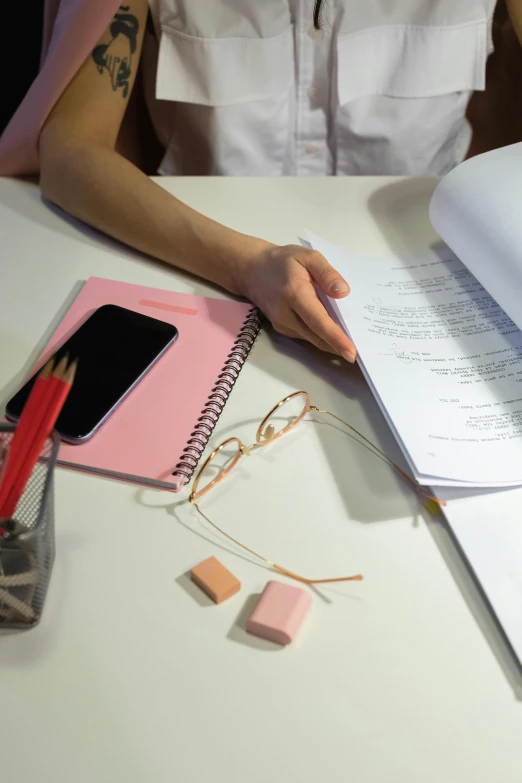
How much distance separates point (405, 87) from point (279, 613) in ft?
2.79

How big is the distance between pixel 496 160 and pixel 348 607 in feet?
1.75

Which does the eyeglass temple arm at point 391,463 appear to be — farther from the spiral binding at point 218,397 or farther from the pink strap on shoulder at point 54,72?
the pink strap on shoulder at point 54,72

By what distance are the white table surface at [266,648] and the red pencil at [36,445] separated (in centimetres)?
7

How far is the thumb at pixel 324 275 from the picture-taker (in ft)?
2.12

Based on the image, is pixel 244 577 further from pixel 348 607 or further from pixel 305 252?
pixel 305 252

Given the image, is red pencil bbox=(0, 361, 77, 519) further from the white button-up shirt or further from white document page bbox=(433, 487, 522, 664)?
the white button-up shirt

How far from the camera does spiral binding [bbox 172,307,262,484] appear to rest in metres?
0.53

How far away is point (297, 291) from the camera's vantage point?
2.10 ft

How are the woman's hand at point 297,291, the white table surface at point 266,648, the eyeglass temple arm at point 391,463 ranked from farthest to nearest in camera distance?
the woman's hand at point 297,291 → the eyeglass temple arm at point 391,463 → the white table surface at point 266,648

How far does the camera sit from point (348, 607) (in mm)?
450

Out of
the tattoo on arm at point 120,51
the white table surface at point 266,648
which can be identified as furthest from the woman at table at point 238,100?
the white table surface at point 266,648

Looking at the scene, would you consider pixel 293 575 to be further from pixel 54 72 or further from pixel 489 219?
pixel 54 72

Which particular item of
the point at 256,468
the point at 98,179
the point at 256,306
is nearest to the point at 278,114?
the point at 98,179

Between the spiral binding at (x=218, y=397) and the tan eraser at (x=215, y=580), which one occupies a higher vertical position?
the spiral binding at (x=218, y=397)
